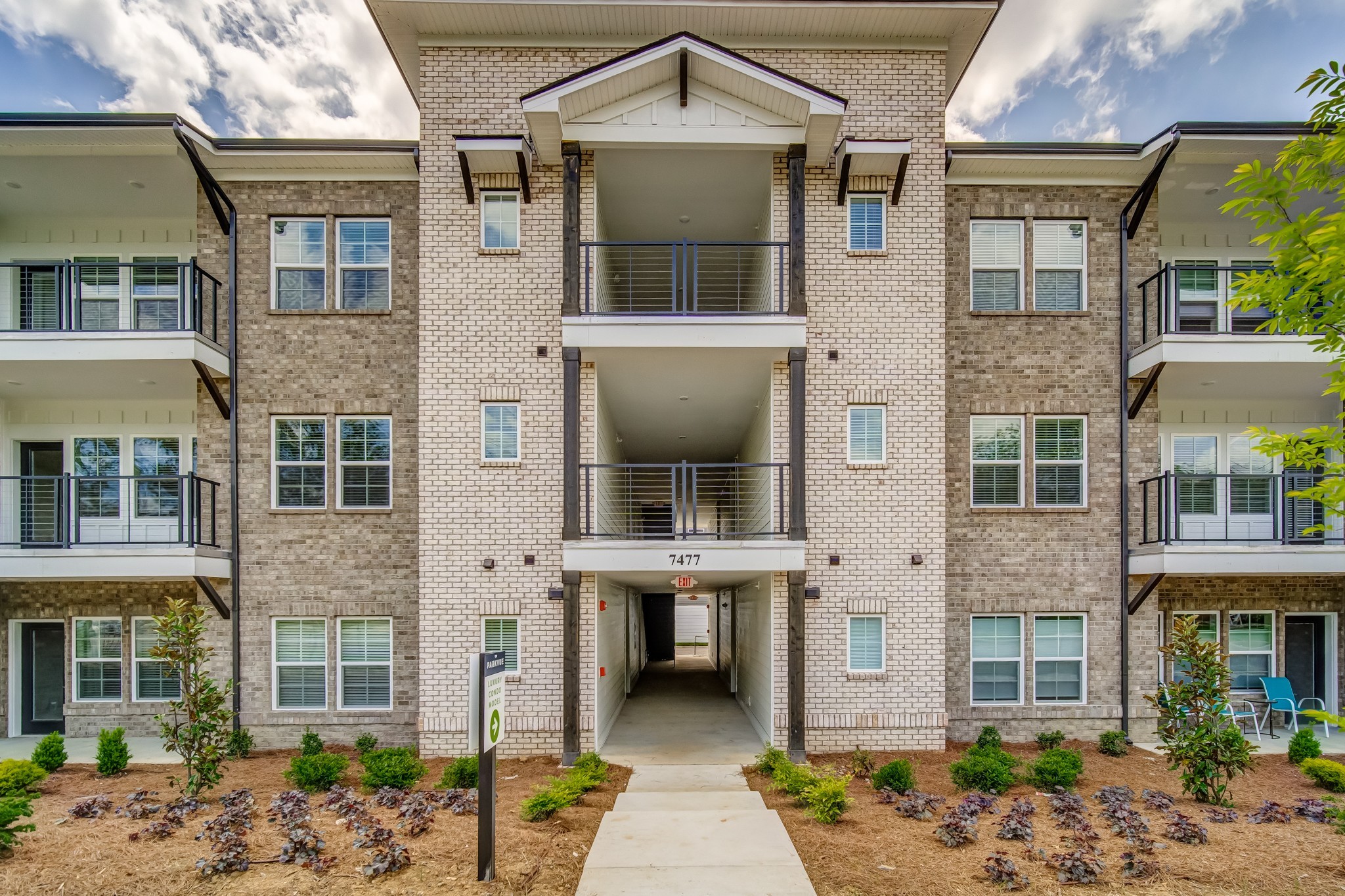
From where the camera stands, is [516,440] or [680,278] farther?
[680,278]

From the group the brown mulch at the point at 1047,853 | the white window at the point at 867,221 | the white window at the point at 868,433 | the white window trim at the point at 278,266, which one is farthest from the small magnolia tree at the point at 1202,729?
the white window trim at the point at 278,266

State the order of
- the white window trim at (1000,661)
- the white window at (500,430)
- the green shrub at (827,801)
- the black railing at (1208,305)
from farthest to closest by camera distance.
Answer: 1. the black railing at (1208,305)
2. the white window trim at (1000,661)
3. the white window at (500,430)
4. the green shrub at (827,801)

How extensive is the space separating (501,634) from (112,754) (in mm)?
5430

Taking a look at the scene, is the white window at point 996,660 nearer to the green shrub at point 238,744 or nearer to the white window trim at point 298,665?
the white window trim at point 298,665

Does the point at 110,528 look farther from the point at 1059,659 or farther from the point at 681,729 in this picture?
the point at 1059,659

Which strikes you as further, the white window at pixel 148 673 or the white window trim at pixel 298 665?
the white window at pixel 148 673

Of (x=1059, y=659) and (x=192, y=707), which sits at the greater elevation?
(x=192, y=707)

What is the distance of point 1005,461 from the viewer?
12.6 meters

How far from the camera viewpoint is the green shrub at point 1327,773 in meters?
9.48

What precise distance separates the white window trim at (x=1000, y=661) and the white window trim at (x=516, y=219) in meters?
9.54

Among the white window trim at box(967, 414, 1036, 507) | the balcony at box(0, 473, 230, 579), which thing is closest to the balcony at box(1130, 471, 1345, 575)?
the white window trim at box(967, 414, 1036, 507)

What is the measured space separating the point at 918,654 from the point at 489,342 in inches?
318

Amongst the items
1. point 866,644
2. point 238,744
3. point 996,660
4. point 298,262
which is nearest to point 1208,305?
point 996,660

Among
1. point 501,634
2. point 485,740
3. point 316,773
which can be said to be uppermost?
point 485,740
